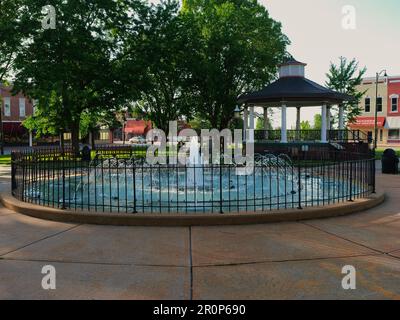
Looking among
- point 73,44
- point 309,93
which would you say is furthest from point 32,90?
point 309,93

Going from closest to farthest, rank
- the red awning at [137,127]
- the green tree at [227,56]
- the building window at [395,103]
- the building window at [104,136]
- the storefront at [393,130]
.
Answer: the green tree at [227,56], the storefront at [393,130], the building window at [395,103], the red awning at [137,127], the building window at [104,136]

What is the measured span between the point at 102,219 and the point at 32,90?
17.3m

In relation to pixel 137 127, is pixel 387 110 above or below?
above

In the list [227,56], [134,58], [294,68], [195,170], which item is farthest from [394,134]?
[195,170]

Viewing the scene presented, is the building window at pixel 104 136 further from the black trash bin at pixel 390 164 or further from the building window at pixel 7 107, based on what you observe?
the black trash bin at pixel 390 164

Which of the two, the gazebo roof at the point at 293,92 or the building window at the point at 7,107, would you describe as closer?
the gazebo roof at the point at 293,92

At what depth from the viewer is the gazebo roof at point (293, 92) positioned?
25984 millimetres

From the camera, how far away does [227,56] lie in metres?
30.1

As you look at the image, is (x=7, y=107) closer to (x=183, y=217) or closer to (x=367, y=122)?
(x=367, y=122)

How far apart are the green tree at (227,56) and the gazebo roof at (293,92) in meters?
2.72

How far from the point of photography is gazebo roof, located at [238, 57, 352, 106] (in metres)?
26.0

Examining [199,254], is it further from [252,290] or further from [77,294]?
[77,294]

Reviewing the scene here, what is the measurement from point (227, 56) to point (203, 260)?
26.0m

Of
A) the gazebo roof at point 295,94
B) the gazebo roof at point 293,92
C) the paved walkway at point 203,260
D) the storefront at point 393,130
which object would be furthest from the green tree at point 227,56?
the storefront at point 393,130
